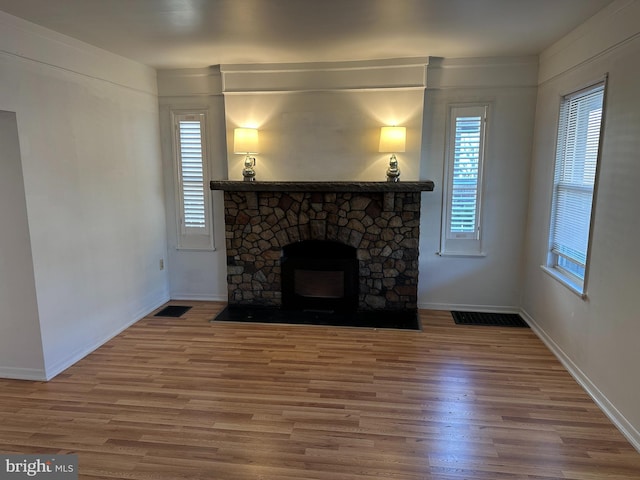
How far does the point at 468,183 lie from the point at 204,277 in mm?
3094

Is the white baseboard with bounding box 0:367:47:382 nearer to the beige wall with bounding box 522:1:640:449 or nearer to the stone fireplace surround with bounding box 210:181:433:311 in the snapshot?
the stone fireplace surround with bounding box 210:181:433:311

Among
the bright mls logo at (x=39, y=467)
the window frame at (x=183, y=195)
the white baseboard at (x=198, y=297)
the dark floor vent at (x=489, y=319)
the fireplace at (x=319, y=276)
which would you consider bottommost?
the bright mls logo at (x=39, y=467)

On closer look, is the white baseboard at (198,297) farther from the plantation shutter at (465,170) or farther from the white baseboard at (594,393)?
the white baseboard at (594,393)

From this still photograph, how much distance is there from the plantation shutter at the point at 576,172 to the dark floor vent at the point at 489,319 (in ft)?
→ 2.92

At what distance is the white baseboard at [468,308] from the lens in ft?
14.4

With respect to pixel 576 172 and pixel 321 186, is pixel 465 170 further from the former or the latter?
pixel 321 186

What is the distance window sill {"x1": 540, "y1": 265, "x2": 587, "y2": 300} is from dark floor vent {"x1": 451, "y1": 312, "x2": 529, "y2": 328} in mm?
681

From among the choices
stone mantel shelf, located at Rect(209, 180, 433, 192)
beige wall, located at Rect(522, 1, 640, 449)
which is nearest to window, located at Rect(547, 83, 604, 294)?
beige wall, located at Rect(522, 1, 640, 449)

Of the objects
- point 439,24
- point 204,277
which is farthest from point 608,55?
point 204,277

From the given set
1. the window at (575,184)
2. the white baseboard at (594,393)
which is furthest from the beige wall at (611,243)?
the window at (575,184)

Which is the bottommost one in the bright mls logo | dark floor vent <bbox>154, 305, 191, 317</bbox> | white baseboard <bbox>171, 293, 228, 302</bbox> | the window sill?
the bright mls logo

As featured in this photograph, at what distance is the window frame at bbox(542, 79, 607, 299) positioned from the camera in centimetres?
283

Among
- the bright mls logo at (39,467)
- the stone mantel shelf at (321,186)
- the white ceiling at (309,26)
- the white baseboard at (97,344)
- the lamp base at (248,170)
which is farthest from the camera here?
the lamp base at (248,170)

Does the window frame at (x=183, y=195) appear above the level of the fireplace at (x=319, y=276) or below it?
above
